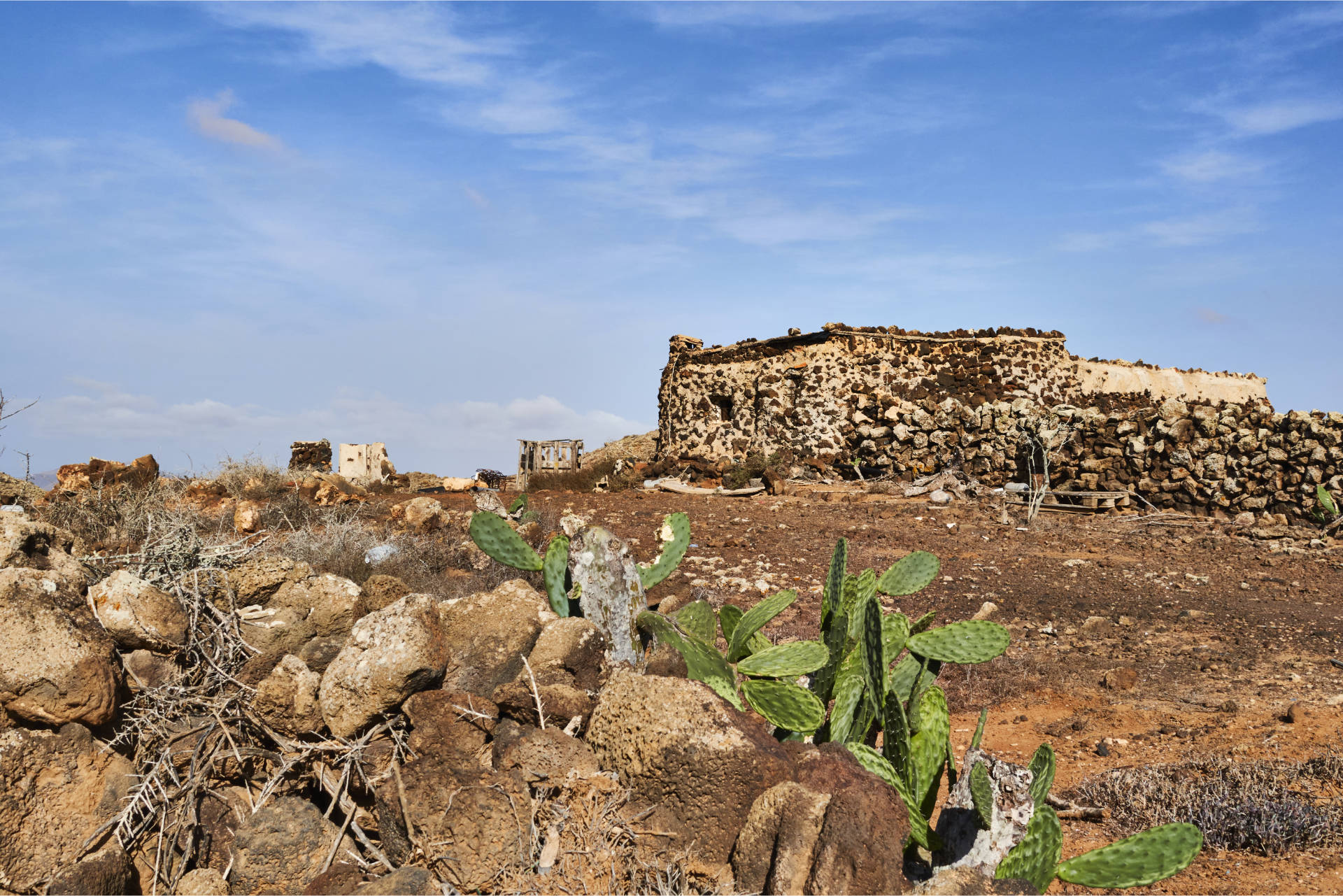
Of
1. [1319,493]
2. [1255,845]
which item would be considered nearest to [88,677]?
[1255,845]

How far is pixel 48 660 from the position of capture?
279cm

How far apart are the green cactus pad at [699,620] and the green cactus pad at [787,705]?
86 cm

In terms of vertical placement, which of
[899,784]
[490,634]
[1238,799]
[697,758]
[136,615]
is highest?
[136,615]

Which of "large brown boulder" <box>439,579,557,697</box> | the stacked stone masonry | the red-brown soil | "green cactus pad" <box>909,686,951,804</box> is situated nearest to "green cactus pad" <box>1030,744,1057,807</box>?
"green cactus pad" <box>909,686,951,804</box>

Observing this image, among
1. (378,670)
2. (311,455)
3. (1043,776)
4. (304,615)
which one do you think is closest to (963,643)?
(1043,776)

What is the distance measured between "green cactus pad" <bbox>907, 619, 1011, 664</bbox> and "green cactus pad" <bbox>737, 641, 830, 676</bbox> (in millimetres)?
350

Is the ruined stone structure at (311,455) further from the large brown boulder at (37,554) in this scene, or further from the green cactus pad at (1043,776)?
the green cactus pad at (1043,776)

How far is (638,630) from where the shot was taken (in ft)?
12.9

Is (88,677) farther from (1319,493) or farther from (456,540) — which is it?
(1319,493)

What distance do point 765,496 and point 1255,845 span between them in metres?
10.6

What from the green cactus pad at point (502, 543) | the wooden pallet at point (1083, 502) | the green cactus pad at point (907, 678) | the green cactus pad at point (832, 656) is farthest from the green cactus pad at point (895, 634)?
the wooden pallet at point (1083, 502)

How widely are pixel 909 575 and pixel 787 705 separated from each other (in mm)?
998

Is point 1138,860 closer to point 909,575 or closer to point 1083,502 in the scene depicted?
point 909,575

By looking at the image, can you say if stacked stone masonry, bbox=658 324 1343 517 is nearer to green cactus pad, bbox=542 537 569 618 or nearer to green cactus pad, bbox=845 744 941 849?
green cactus pad, bbox=845 744 941 849
